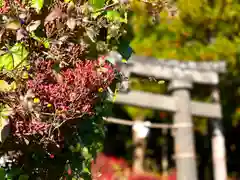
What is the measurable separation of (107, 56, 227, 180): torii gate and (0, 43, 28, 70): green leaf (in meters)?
4.80

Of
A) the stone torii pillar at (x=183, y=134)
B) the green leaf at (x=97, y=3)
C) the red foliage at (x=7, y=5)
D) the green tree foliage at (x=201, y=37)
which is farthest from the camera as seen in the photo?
the green tree foliage at (x=201, y=37)

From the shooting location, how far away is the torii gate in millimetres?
6352

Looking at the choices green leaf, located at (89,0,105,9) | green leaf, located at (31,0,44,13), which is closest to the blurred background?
green leaf, located at (89,0,105,9)

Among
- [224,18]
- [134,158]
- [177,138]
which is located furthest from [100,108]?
[134,158]

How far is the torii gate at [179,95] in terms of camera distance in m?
6.35

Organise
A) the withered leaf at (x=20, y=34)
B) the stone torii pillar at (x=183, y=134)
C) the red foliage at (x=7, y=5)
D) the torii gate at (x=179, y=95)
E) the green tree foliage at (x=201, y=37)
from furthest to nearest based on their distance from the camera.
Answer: the green tree foliage at (x=201, y=37), the torii gate at (x=179, y=95), the stone torii pillar at (x=183, y=134), the red foliage at (x=7, y=5), the withered leaf at (x=20, y=34)

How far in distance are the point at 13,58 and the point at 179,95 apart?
5279 millimetres

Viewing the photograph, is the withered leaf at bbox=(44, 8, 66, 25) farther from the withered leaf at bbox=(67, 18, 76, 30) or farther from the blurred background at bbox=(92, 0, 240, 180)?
the blurred background at bbox=(92, 0, 240, 180)

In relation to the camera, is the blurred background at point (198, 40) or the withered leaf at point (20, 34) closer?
the withered leaf at point (20, 34)

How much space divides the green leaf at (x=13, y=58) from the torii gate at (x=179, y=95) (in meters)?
4.80

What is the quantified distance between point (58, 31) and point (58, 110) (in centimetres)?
27

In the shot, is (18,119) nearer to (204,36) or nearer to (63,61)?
(63,61)

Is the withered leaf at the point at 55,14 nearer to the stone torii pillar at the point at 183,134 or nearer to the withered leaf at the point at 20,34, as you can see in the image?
the withered leaf at the point at 20,34

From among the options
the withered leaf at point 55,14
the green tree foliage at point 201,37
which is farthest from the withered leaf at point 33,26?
the green tree foliage at point 201,37
